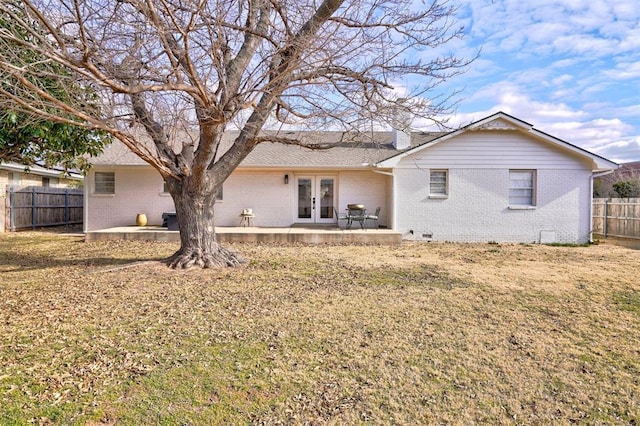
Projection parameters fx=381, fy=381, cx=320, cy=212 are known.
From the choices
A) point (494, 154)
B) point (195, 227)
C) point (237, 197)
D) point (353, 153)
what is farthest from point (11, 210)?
point (494, 154)

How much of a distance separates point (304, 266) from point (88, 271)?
4487 millimetres

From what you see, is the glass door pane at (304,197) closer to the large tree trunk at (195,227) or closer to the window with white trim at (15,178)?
the large tree trunk at (195,227)

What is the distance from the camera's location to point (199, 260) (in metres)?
8.07

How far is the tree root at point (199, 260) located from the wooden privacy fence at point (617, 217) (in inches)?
567

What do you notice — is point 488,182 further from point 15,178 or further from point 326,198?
point 15,178

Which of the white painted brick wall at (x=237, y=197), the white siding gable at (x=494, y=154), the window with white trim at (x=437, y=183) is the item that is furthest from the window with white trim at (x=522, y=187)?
the white painted brick wall at (x=237, y=197)

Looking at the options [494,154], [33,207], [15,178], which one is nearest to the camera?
[494,154]

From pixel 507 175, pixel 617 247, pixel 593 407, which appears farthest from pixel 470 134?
pixel 593 407

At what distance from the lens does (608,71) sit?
12352mm

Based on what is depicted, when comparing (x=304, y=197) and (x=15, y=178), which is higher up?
(x=15, y=178)

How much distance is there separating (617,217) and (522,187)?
4.26 meters

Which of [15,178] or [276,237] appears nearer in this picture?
[276,237]

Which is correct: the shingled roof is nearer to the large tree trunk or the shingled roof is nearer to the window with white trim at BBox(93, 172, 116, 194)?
the window with white trim at BBox(93, 172, 116, 194)

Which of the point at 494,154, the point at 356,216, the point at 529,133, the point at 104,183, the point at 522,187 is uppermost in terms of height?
the point at 529,133
